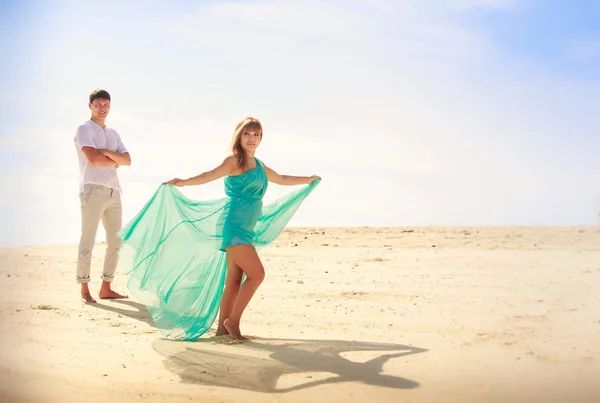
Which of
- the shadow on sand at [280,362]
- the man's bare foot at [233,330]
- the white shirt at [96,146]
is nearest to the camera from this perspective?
the shadow on sand at [280,362]

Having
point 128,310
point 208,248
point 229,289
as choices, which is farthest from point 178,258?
point 128,310

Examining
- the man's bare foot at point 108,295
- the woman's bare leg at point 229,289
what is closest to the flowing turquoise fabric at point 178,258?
the woman's bare leg at point 229,289

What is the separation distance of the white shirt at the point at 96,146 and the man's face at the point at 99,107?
117 millimetres

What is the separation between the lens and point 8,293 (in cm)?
944

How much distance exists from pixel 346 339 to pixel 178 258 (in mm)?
1876

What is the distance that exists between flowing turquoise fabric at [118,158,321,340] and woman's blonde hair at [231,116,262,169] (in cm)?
34

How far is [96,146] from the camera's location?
28.4 ft

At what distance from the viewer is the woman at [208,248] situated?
6.53 meters

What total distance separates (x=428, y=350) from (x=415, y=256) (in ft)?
20.9

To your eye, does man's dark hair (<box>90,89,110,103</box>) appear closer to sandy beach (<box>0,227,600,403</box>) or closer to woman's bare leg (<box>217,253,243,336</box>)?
sandy beach (<box>0,227,600,403</box>)

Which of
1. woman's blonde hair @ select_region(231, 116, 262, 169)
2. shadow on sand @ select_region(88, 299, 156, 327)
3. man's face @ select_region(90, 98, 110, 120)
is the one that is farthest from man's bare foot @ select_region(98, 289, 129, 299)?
woman's blonde hair @ select_region(231, 116, 262, 169)

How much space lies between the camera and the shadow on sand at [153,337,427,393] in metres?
5.28

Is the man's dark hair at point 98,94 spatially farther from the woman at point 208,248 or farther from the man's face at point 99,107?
the woman at point 208,248

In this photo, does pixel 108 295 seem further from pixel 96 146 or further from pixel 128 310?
pixel 96 146
